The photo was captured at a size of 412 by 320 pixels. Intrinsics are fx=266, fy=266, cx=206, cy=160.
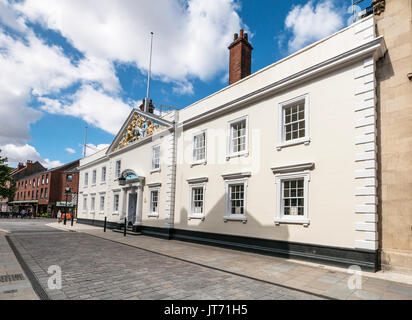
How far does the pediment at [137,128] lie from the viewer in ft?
59.3

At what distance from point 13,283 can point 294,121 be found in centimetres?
982

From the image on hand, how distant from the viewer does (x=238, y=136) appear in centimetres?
1269

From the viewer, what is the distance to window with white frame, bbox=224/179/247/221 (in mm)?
11599

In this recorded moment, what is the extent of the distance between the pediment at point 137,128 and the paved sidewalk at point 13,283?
10.7m

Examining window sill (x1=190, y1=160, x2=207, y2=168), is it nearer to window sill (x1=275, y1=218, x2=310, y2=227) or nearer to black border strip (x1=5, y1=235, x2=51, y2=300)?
window sill (x1=275, y1=218, x2=310, y2=227)

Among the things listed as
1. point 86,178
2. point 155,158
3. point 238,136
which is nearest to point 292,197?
point 238,136

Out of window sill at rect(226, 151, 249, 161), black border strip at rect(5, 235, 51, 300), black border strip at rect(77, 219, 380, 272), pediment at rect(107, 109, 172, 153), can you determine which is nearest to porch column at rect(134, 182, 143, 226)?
pediment at rect(107, 109, 172, 153)

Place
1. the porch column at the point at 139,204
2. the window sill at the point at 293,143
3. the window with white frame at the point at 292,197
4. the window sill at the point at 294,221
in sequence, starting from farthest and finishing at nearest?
the porch column at the point at 139,204 → the window sill at the point at 293,143 → the window with white frame at the point at 292,197 → the window sill at the point at 294,221

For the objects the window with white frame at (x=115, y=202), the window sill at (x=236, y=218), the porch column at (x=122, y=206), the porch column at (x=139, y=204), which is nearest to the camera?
the window sill at (x=236, y=218)

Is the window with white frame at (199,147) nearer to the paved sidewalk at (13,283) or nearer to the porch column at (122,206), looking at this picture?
the porch column at (122,206)

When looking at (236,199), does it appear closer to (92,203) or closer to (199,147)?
(199,147)

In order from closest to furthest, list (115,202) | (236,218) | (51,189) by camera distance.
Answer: (236,218) → (115,202) → (51,189)

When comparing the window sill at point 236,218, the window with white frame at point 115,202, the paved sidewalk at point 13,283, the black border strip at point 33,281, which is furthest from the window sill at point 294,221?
the window with white frame at point 115,202
